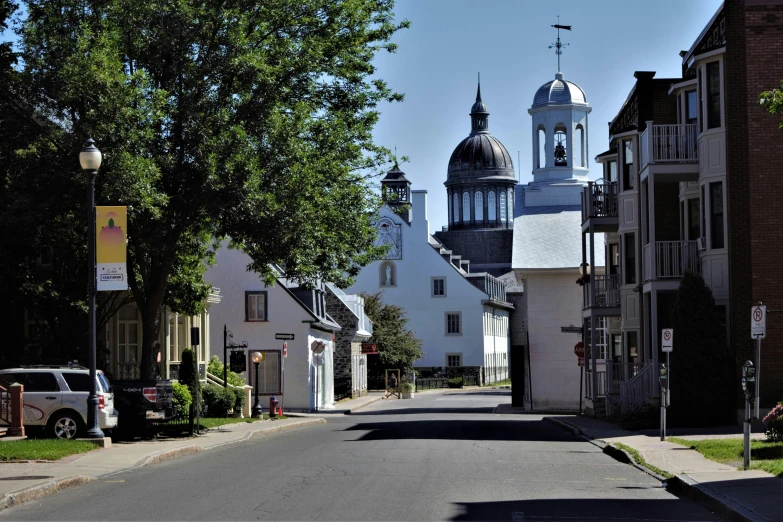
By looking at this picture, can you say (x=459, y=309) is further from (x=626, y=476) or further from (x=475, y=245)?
(x=626, y=476)

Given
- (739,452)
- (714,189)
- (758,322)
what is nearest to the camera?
(758,322)

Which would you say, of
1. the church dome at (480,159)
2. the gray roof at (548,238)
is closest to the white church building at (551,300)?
the gray roof at (548,238)

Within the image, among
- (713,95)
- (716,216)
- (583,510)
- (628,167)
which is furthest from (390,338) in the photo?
(583,510)

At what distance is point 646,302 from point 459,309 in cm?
6122

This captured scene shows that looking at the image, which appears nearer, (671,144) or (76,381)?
(76,381)

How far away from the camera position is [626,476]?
1794cm

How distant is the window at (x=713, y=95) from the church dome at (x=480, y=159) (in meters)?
110

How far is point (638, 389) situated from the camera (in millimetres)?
33281

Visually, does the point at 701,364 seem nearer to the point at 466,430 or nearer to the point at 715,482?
the point at 466,430

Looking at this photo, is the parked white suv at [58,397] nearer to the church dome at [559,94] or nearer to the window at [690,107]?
the window at [690,107]

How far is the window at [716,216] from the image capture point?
98.4 feet

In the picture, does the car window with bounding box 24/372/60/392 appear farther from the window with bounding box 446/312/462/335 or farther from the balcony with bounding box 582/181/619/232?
the window with bounding box 446/312/462/335

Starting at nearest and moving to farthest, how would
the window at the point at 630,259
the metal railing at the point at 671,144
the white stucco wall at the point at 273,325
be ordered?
the metal railing at the point at 671,144, the window at the point at 630,259, the white stucco wall at the point at 273,325

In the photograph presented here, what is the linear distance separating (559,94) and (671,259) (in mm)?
29454
